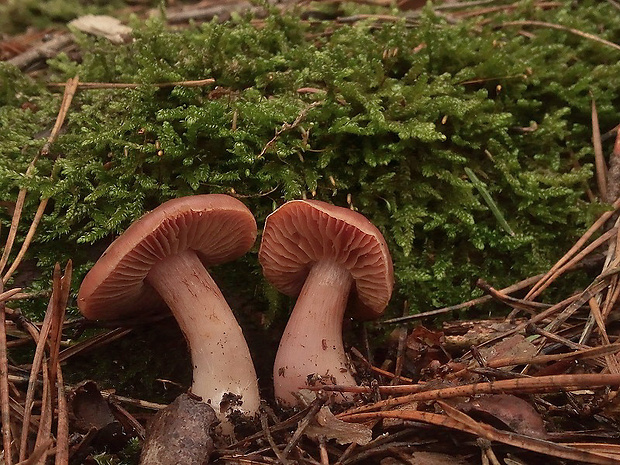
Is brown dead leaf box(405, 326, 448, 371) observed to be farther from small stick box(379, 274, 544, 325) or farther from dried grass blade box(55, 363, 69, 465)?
dried grass blade box(55, 363, 69, 465)

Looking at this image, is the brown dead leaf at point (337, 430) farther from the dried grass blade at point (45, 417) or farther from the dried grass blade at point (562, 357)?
the dried grass blade at point (45, 417)

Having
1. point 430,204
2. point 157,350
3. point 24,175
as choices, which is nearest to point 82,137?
point 24,175

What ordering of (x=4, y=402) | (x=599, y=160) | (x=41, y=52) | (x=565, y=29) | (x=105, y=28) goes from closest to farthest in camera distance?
(x=4, y=402) < (x=599, y=160) < (x=565, y=29) < (x=41, y=52) < (x=105, y=28)

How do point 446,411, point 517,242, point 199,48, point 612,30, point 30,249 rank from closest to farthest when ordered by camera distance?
1. point 446,411
2. point 30,249
3. point 517,242
4. point 199,48
5. point 612,30

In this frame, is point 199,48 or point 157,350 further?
point 199,48

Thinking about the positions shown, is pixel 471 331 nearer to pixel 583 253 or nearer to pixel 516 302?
pixel 516 302

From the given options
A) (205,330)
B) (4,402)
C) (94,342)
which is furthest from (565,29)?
(4,402)

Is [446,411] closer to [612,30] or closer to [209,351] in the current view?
[209,351]
